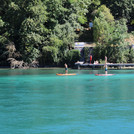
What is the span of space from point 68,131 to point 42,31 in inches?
2016

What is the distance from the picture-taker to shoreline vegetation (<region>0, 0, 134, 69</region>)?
70812 mm

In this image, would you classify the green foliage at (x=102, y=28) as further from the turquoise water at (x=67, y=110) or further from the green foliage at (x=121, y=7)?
the turquoise water at (x=67, y=110)

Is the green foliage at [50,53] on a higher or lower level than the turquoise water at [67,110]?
higher

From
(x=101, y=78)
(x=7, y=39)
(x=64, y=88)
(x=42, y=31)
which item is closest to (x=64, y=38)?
(x=42, y=31)

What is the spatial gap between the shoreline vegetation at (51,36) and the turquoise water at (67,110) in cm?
3101

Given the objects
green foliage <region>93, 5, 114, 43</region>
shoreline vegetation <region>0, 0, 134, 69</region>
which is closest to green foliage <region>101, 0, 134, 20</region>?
shoreline vegetation <region>0, 0, 134, 69</region>

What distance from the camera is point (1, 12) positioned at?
252 ft

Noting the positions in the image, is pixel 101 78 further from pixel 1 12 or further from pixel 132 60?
pixel 1 12

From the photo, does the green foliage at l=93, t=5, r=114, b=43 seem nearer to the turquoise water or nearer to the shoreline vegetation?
the shoreline vegetation

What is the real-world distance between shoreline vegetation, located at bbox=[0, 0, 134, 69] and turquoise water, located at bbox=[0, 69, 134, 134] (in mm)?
31014

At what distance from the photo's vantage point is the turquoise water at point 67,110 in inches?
843

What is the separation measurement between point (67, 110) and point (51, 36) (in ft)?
151

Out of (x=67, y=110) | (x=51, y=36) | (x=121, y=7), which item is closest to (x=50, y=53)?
(x=51, y=36)

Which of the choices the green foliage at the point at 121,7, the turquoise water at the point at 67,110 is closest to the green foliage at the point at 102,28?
the green foliage at the point at 121,7
